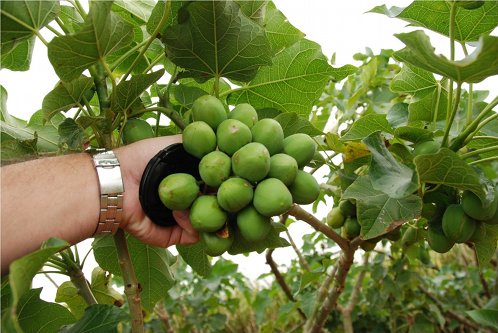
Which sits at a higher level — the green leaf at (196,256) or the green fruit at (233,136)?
the green fruit at (233,136)

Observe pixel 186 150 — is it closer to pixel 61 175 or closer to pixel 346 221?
pixel 61 175

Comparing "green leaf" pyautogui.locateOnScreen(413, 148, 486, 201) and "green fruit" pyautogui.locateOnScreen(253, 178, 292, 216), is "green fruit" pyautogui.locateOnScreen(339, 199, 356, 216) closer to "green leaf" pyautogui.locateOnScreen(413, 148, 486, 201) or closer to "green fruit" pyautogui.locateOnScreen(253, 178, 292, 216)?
"green leaf" pyautogui.locateOnScreen(413, 148, 486, 201)

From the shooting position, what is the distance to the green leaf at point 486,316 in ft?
7.01

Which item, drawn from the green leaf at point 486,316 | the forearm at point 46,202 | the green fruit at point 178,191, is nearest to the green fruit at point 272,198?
the green fruit at point 178,191

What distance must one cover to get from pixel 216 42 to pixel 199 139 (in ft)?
0.79

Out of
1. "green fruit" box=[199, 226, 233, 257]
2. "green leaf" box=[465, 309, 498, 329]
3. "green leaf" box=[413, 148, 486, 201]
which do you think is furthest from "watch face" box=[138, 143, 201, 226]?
"green leaf" box=[465, 309, 498, 329]

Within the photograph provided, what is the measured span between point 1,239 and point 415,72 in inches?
45.6

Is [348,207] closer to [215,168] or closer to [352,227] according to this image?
[352,227]

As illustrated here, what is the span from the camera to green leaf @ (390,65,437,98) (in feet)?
5.28

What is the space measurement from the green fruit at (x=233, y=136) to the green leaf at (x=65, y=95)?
0.34 m

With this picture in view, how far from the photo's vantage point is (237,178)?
107 centimetres

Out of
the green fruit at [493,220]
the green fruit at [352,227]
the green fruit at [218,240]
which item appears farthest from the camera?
the green fruit at [352,227]

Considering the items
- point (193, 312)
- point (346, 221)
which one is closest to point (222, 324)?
point (193, 312)

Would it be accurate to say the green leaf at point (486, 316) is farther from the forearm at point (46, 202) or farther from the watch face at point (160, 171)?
the forearm at point (46, 202)
